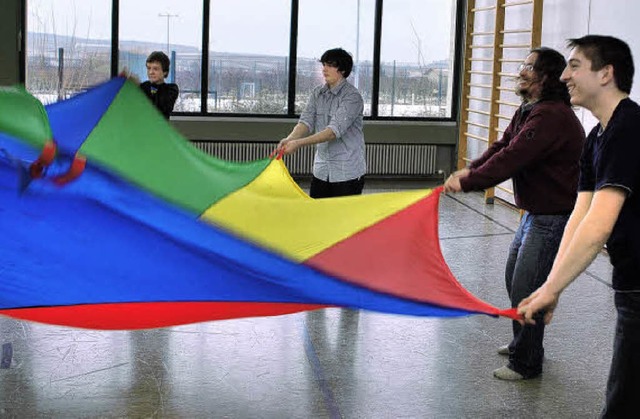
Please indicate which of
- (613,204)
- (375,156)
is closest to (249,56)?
(375,156)

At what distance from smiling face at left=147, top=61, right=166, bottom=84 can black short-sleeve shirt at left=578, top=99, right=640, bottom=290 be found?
424cm

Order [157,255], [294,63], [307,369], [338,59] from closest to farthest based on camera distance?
[157,255], [307,369], [338,59], [294,63]

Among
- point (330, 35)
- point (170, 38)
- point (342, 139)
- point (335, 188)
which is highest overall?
point (330, 35)

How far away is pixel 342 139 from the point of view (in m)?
5.84

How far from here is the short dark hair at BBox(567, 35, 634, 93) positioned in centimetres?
285

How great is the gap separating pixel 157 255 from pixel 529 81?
5.77 ft

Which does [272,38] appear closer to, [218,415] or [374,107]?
[374,107]

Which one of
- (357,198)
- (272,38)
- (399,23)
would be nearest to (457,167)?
(399,23)

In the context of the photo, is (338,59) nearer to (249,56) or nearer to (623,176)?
(623,176)

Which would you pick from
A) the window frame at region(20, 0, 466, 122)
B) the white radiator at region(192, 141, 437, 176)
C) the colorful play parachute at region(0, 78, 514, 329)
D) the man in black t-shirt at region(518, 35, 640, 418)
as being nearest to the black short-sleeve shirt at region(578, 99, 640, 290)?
the man in black t-shirt at region(518, 35, 640, 418)

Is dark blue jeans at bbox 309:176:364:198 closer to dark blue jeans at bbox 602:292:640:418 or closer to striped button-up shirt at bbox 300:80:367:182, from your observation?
striped button-up shirt at bbox 300:80:367:182

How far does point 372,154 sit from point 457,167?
38.1 inches

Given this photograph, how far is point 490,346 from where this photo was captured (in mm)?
5086

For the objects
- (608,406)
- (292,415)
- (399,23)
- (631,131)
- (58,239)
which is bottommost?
(292,415)
